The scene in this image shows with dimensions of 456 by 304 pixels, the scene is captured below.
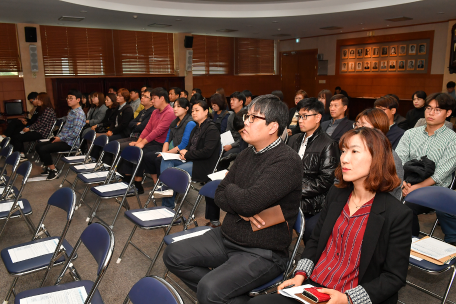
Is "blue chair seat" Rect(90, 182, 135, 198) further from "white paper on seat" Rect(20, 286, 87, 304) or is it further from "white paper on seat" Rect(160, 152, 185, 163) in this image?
"white paper on seat" Rect(20, 286, 87, 304)

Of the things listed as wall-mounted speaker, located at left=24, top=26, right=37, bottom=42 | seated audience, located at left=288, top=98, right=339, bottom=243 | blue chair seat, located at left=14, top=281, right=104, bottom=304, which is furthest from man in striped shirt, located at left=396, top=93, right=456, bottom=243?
wall-mounted speaker, located at left=24, top=26, right=37, bottom=42

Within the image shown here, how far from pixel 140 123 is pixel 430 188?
14.6 feet

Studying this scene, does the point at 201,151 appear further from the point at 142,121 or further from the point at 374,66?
the point at 374,66

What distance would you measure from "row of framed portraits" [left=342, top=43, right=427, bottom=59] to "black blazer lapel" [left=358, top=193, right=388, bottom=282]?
1079 cm

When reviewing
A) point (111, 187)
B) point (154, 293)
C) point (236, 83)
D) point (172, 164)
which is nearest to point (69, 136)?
point (172, 164)

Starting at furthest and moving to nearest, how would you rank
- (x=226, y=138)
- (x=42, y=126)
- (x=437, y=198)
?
(x=42, y=126), (x=226, y=138), (x=437, y=198)

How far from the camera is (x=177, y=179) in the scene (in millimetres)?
3068

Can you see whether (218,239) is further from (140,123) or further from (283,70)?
(283,70)

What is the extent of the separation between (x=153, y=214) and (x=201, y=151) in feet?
4.28

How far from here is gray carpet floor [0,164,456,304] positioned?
268cm

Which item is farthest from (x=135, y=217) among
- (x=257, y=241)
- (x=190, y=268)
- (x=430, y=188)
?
(x=430, y=188)

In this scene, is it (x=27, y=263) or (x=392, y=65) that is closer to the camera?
(x=27, y=263)

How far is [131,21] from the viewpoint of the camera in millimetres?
9508

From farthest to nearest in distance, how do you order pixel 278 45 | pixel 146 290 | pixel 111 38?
pixel 278 45 → pixel 111 38 → pixel 146 290
